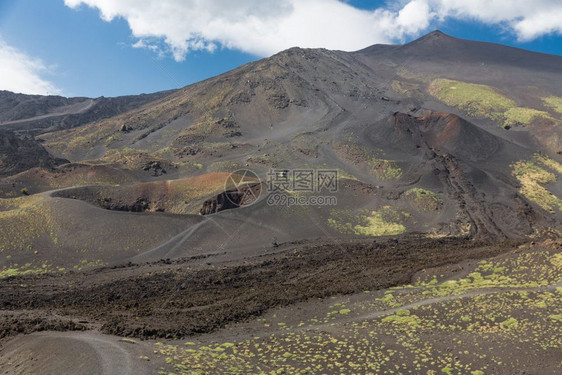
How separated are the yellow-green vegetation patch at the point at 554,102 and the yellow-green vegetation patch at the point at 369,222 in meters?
70.6

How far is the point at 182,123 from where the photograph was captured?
9475cm

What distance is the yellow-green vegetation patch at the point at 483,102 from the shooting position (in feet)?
273

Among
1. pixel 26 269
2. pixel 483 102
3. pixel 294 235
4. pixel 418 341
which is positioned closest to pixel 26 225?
pixel 26 269

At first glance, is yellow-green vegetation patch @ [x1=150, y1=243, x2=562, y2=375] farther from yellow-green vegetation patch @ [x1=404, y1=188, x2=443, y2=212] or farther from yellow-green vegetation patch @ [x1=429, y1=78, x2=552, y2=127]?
yellow-green vegetation patch @ [x1=429, y1=78, x2=552, y2=127]

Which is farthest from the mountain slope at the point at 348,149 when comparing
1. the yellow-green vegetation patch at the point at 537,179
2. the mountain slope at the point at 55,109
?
the mountain slope at the point at 55,109

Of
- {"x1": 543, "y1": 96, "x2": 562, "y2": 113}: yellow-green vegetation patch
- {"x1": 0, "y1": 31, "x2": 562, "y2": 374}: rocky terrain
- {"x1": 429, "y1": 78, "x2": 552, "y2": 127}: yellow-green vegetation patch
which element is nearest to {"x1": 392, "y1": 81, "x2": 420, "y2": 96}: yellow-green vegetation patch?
{"x1": 0, "y1": 31, "x2": 562, "y2": 374}: rocky terrain

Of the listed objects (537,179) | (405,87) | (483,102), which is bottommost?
(537,179)

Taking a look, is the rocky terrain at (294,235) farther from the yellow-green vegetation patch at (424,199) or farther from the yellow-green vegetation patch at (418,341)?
the yellow-green vegetation patch at (424,199)

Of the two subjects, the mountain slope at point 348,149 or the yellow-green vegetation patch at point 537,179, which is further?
the yellow-green vegetation patch at point 537,179

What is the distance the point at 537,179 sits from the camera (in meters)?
57.2

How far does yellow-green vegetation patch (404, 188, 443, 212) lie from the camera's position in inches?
1885

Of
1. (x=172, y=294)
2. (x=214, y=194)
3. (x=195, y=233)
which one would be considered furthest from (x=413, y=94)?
(x=172, y=294)

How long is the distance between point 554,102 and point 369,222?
79.9 m

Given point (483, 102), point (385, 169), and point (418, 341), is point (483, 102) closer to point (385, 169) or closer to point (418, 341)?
point (385, 169)
